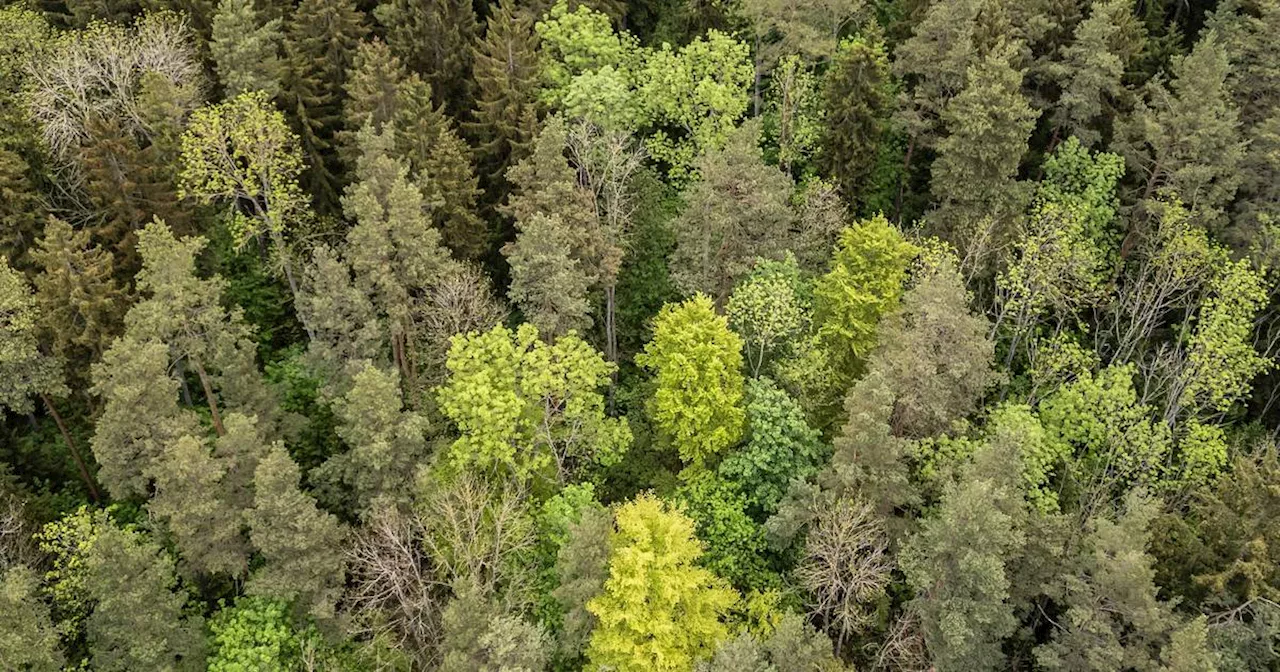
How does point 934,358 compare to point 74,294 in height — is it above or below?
below

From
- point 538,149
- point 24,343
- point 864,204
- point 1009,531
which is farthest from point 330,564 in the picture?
point 864,204

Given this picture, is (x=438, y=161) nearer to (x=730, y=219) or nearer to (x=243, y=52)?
(x=243, y=52)

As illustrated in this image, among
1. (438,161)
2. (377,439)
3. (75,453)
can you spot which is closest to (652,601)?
(377,439)

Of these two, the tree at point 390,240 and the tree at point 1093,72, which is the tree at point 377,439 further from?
the tree at point 1093,72

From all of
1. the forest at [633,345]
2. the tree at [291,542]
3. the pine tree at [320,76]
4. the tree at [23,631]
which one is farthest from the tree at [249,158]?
the tree at [23,631]

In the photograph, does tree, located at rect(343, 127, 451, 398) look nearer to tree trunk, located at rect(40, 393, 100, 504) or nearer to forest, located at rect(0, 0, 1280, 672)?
forest, located at rect(0, 0, 1280, 672)

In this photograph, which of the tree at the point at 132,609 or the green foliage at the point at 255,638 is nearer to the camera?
the tree at the point at 132,609
